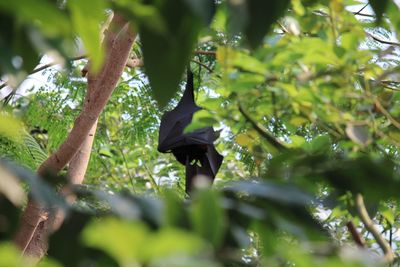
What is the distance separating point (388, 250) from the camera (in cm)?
78

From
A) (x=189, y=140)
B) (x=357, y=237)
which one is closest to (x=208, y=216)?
(x=357, y=237)

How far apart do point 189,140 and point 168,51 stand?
2.18m

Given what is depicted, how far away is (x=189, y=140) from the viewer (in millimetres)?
2586

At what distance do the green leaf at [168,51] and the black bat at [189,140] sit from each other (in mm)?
2097

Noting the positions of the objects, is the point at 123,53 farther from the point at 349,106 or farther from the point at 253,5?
the point at 253,5

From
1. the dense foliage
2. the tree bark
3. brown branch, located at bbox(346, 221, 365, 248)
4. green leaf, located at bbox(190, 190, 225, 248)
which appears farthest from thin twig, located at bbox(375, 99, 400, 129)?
the tree bark

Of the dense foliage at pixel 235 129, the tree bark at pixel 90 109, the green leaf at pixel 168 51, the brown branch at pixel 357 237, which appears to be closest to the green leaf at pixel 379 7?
the dense foliage at pixel 235 129

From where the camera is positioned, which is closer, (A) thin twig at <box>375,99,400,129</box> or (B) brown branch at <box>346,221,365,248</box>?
(B) brown branch at <box>346,221,365,248</box>

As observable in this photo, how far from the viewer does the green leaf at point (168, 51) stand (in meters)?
0.40

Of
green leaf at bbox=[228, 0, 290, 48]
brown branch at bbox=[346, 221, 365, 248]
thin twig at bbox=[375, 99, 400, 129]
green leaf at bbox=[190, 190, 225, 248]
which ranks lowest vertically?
brown branch at bbox=[346, 221, 365, 248]

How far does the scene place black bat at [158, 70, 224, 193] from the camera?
2.54 metres

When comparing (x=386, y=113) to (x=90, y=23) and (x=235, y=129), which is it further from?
(x=90, y=23)

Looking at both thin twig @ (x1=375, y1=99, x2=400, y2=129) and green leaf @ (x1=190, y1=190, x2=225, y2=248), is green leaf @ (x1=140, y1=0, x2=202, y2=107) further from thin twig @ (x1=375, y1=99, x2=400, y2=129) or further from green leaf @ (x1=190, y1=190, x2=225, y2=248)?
thin twig @ (x1=375, y1=99, x2=400, y2=129)

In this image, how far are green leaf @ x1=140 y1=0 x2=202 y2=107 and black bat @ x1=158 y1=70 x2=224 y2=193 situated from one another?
2.10 metres
